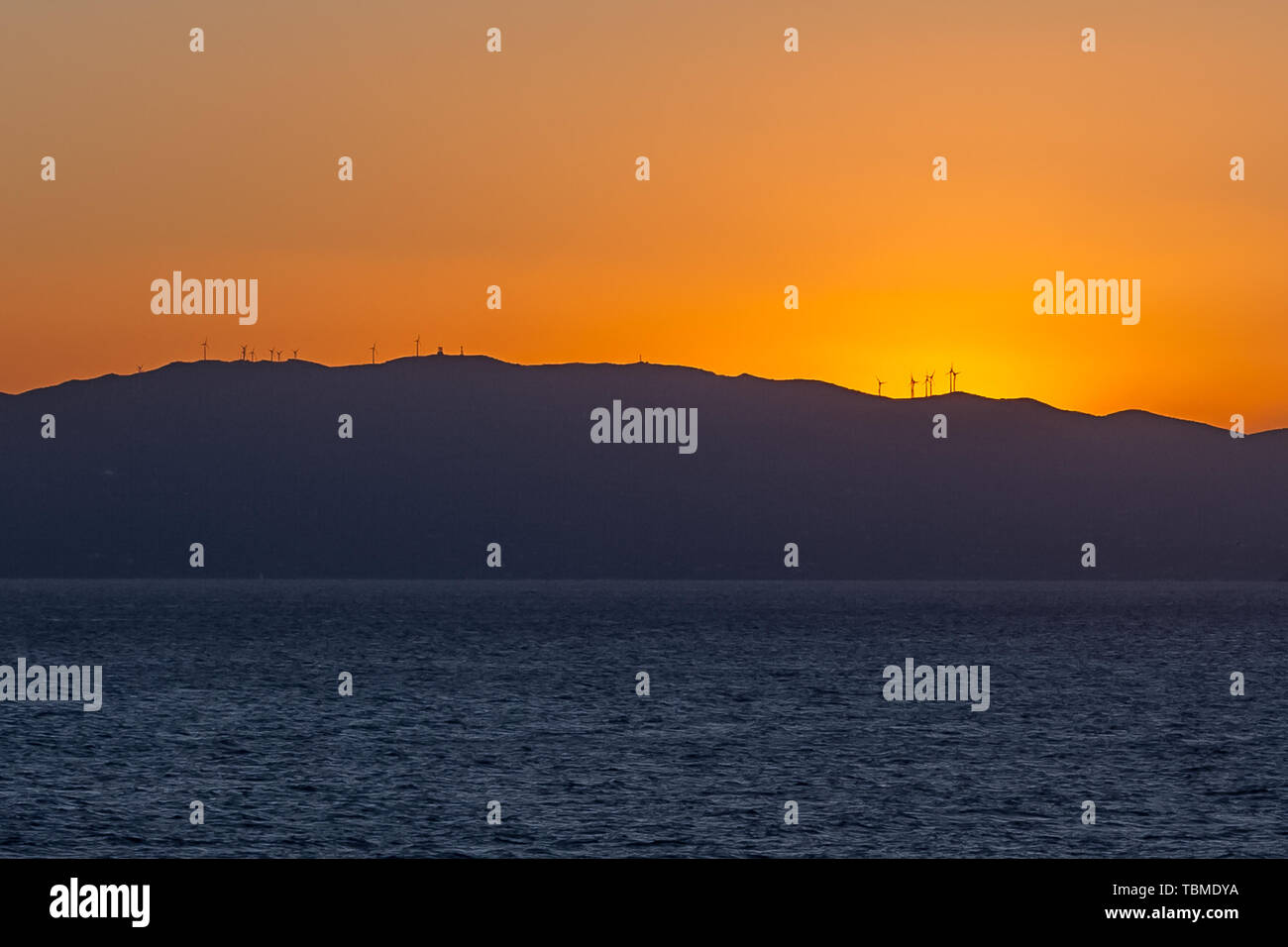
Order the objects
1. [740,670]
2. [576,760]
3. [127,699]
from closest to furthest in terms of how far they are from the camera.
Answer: [576,760]
[127,699]
[740,670]

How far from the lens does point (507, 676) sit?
146750mm

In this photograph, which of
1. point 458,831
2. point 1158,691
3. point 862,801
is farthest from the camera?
point 1158,691

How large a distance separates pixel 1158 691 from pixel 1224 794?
6605 cm

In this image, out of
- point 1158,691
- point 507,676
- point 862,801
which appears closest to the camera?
point 862,801

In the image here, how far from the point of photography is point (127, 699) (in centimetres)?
12438
